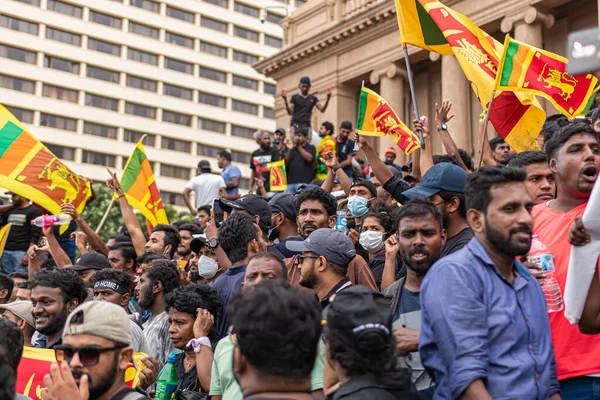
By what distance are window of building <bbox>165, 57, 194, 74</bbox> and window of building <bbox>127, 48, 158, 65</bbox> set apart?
112 cm

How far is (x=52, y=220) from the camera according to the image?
10.4m

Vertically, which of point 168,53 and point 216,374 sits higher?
point 168,53

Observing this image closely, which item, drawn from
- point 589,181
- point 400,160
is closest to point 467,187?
point 589,181

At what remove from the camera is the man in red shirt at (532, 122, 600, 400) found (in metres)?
4.29

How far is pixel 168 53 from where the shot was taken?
71.7m

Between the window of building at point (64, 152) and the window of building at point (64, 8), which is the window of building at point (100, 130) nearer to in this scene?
the window of building at point (64, 152)

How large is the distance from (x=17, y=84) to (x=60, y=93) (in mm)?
3429

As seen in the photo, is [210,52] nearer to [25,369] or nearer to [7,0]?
[7,0]

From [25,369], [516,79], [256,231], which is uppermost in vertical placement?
→ [516,79]

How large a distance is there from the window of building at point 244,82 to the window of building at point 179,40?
17.0 ft

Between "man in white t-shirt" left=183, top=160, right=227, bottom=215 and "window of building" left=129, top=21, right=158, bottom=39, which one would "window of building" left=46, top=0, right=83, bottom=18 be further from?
"man in white t-shirt" left=183, top=160, right=227, bottom=215

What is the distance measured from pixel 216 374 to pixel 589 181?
2429 mm

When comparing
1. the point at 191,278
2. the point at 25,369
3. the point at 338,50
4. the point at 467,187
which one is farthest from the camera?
the point at 338,50

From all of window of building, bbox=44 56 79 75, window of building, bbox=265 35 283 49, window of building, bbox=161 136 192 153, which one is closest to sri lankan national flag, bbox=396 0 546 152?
window of building, bbox=44 56 79 75
